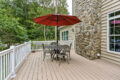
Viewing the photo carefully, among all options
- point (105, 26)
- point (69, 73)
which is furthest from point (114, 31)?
point (69, 73)

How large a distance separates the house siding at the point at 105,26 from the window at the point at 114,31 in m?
0.21

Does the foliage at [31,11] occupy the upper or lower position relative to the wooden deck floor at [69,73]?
upper

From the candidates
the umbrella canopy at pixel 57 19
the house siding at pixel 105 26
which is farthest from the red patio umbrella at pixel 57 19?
the house siding at pixel 105 26

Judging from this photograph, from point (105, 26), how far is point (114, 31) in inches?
21.3

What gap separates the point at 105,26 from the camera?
4.27 meters

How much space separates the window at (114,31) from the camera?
12.1 ft

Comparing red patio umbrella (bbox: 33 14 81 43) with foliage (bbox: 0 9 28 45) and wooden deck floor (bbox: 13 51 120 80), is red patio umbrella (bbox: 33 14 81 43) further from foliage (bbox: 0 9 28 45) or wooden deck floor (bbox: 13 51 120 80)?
foliage (bbox: 0 9 28 45)

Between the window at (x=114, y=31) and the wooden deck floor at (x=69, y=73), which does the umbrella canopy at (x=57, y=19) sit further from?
the wooden deck floor at (x=69, y=73)

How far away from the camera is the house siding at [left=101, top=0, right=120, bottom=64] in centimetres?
370

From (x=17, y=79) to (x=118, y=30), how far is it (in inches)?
166

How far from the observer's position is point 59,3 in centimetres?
1476

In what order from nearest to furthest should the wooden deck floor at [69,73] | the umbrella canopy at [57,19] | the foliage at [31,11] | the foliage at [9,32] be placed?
the wooden deck floor at [69,73] → the umbrella canopy at [57,19] → the foliage at [9,32] → the foliage at [31,11]

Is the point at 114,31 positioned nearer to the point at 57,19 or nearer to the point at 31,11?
the point at 57,19

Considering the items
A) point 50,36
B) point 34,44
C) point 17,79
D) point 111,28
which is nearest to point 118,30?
point 111,28
